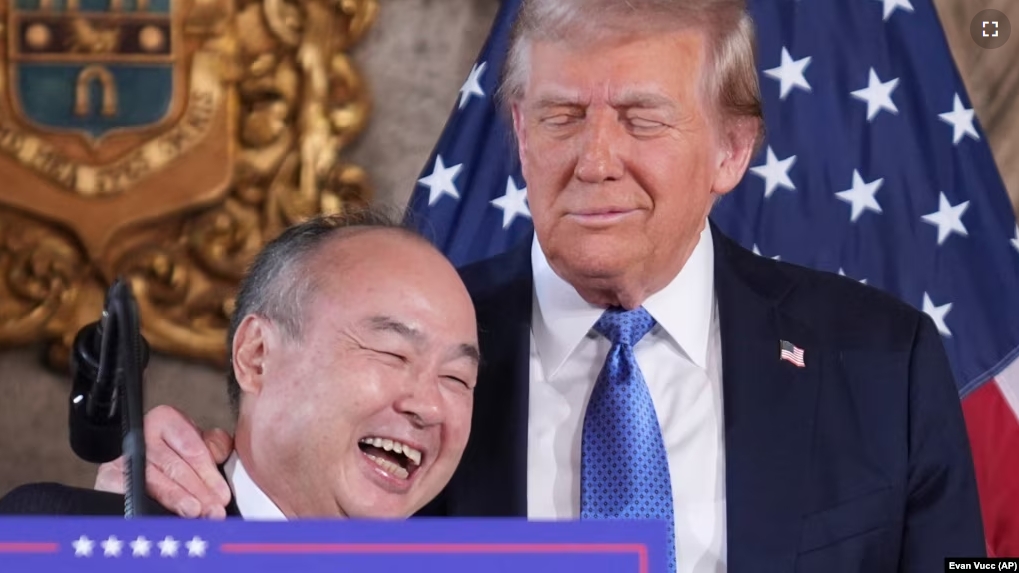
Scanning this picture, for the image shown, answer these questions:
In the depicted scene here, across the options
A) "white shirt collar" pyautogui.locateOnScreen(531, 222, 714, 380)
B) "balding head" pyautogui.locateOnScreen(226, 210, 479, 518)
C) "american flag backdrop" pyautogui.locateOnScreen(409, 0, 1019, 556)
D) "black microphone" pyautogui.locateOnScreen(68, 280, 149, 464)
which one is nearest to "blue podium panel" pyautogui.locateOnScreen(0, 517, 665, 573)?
"black microphone" pyautogui.locateOnScreen(68, 280, 149, 464)

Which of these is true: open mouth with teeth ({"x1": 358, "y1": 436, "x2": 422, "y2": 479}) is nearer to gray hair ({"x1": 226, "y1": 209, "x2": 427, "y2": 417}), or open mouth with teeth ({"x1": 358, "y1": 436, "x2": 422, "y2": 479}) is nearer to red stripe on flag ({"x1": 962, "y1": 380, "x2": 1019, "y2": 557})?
gray hair ({"x1": 226, "y1": 209, "x2": 427, "y2": 417})

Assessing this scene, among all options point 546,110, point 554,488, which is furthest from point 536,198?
point 554,488

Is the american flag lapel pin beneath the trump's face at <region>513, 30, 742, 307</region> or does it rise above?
beneath

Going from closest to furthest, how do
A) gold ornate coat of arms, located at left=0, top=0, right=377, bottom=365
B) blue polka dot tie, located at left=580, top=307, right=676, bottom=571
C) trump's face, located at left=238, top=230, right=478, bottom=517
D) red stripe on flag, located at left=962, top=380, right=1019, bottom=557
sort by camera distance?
trump's face, located at left=238, top=230, right=478, bottom=517
blue polka dot tie, located at left=580, top=307, right=676, bottom=571
red stripe on flag, located at left=962, top=380, right=1019, bottom=557
gold ornate coat of arms, located at left=0, top=0, right=377, bottom=365

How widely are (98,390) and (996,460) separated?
186 cm

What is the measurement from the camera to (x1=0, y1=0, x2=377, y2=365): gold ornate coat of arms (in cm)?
303

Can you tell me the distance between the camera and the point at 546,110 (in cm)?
217

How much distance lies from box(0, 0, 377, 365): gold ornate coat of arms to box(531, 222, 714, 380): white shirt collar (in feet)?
3.02

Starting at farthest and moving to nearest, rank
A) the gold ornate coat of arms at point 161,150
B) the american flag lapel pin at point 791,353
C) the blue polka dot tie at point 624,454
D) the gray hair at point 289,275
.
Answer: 1. the gold ornate coat of arms at point 161,150
2. the american flag lapel pin at point 791,353
3. the blue polka dot tie at point 624,454
4. the gray hair at point 289,275

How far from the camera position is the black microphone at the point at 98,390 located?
59.5 inches

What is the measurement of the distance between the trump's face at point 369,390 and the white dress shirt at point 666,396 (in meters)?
0.26

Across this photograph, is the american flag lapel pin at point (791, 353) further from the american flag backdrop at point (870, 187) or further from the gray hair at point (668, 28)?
the american flag backdrop at point (870, 187)

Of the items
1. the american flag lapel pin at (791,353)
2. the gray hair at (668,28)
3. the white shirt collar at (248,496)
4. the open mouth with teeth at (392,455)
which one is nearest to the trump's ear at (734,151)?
the gray hair at (668,28)

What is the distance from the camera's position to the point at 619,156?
6.93ft
